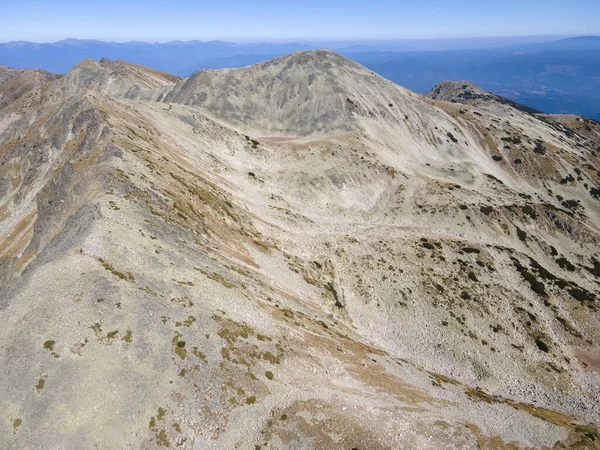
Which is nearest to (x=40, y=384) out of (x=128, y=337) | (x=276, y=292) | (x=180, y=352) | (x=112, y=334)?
→ (x=112, y=334)

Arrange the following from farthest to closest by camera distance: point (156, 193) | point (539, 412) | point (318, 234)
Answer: point (318, 234) < point (156, 193) < point (539, 412)

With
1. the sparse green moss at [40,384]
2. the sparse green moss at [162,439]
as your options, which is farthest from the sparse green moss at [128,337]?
the sparse green moss at [162,439]

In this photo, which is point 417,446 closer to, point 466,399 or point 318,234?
point 466,399

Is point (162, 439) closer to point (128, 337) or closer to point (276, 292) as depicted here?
point (128, 337)

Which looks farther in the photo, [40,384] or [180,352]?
[180,352]

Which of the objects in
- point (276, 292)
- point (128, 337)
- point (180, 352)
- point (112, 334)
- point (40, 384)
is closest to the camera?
point (40, 384)

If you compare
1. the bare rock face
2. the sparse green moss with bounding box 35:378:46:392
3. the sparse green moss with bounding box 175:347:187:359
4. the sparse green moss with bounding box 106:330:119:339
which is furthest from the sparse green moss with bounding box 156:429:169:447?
the sparse green moss with bounding box 35:378:46:392

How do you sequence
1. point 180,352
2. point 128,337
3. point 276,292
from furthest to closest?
point 276,292 < point 180,352 < point 128,337

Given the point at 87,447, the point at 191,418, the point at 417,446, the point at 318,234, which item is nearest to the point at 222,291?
the point at 191,418

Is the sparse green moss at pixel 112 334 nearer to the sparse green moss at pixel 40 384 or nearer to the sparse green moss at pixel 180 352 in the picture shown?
the sparse green moss at pixel 40 384
